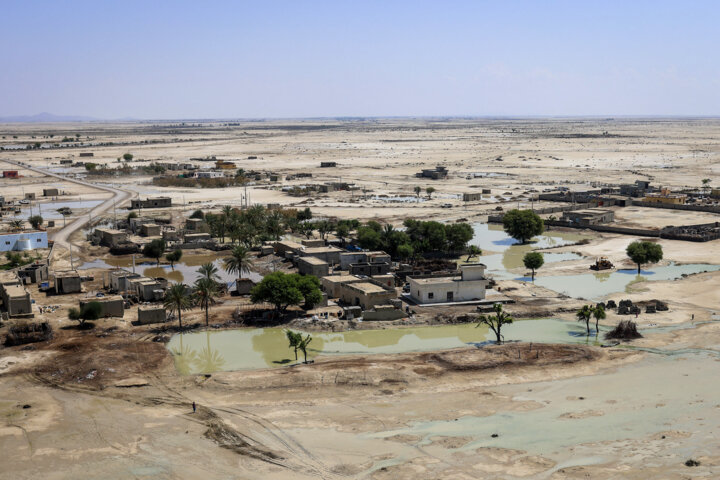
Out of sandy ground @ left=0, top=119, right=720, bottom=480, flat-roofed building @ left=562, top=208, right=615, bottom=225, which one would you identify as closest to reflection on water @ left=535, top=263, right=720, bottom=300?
sandy ground @ left=0, top=119, right=720, bottom=480

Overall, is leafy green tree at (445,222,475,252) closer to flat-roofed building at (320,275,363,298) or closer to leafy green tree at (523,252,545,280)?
leafy green tree at (523,252,545,280)

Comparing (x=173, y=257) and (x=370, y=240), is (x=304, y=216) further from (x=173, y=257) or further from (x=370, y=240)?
(x=173, y=257)

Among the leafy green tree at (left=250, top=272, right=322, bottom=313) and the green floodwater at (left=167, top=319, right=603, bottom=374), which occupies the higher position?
the leafy green tree at (left=250, top=272, right=322, bottom=313)

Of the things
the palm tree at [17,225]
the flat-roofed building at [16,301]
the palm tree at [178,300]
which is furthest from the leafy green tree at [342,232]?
the palm tree at [17,225]

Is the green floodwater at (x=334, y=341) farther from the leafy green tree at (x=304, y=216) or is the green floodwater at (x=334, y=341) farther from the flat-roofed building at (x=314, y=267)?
the leafy green tree at (x=304, y=216)

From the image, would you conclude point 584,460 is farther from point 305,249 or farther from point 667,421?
point 305,249
